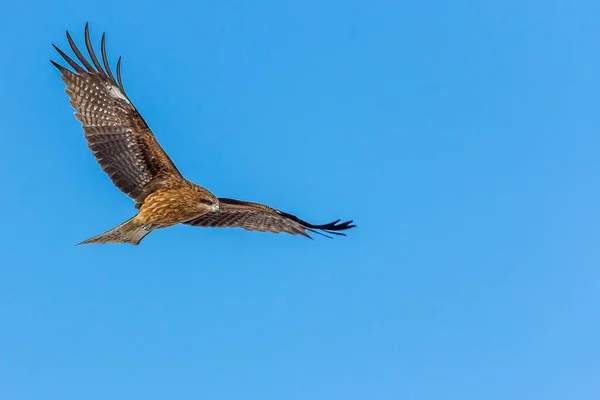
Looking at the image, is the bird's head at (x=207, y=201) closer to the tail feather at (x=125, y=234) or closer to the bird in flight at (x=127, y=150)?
the bird in flight at (x=127, y=150)

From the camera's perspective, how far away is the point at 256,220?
46.7ft

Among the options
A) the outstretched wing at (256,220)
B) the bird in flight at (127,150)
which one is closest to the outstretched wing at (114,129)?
the bird in flight at (127,150)

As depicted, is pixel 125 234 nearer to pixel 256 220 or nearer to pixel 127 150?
pixel 127 150

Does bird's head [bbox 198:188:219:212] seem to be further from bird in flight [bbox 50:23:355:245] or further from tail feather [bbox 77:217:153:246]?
tail feather [bbox 77:217:153:246]

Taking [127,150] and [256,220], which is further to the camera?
[256,220]

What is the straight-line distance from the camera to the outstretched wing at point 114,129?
1229cm

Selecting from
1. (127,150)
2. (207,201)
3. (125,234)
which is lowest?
(125,234)

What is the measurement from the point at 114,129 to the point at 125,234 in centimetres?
174

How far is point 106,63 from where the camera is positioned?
481 inches

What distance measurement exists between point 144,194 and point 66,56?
242 cm

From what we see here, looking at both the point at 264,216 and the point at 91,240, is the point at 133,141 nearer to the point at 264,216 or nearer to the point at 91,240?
the point at 91,240

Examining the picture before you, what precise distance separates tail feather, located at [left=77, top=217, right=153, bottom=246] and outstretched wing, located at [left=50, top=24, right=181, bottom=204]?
538 millimetres

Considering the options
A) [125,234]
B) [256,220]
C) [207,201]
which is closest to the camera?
[125,234]

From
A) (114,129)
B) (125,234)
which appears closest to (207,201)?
(125,234)
